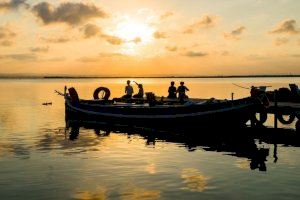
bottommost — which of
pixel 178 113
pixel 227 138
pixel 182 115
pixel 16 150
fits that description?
pixel 16 150

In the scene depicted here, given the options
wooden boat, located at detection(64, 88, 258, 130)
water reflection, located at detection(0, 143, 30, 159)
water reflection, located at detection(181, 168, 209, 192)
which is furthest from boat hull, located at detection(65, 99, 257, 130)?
water reflection, located at detection(181, 168, 209, 192)

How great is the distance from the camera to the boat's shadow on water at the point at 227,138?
24480 mm

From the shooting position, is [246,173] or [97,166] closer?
[246,173]

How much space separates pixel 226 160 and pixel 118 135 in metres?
12.3

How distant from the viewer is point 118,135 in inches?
1281

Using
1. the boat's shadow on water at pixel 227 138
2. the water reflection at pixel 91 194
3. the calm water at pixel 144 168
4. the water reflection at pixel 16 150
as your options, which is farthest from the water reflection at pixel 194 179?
the water reflection at pixel 16 150

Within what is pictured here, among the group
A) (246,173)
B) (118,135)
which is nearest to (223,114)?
(118,135)

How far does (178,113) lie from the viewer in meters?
34.0

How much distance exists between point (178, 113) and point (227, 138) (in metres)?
5.34

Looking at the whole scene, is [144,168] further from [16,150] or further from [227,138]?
[227,138]

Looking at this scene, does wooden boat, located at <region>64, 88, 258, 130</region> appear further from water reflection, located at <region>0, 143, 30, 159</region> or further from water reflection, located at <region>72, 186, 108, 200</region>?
water reflection, located at <region>72, 186, 108, 200</region>

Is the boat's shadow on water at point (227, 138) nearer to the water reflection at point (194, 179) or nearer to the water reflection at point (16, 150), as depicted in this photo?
the water reflection at point (194, 179)

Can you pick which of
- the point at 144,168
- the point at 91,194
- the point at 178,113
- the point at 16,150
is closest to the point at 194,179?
the point at 144,168

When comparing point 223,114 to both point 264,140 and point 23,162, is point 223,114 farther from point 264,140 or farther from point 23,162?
point 23,162
